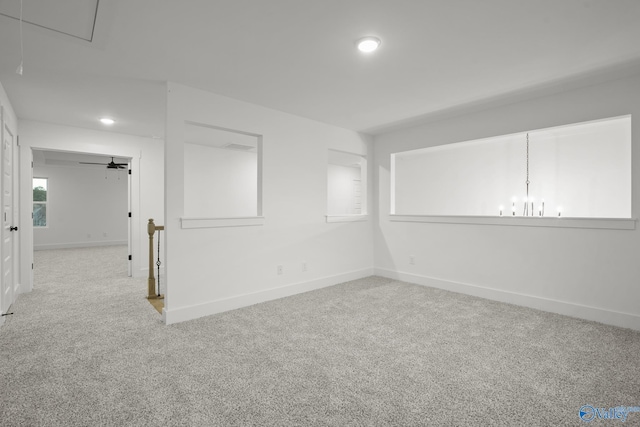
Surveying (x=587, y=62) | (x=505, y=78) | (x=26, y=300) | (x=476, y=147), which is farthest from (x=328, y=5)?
(x=26, y=300)

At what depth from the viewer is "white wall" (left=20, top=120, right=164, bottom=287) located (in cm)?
441

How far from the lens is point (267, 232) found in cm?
403

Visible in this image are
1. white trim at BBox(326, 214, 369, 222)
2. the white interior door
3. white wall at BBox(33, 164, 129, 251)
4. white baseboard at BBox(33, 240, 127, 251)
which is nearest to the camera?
the white interior door

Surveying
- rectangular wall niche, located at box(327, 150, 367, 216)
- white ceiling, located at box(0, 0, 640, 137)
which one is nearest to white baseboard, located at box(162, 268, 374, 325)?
white ceiling, located at box(0, 0, 640, 137)

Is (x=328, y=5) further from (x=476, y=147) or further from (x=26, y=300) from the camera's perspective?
(x=26, y=300)

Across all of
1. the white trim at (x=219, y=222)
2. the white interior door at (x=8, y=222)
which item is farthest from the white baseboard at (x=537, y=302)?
the white interior door at (x=8, y=222)

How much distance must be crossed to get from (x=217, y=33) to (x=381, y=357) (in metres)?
2.72

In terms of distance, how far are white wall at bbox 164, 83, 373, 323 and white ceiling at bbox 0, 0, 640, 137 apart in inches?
11.7

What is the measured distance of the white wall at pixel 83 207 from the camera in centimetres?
918

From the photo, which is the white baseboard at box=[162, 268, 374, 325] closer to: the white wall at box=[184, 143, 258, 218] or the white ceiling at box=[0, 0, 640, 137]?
the white ceiling at box=[0, 0, 640, 137]

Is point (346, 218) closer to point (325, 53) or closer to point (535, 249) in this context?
point (535, 249)

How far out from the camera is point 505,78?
10.1 feet

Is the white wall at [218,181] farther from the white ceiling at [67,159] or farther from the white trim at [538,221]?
the white trim at [538,221]

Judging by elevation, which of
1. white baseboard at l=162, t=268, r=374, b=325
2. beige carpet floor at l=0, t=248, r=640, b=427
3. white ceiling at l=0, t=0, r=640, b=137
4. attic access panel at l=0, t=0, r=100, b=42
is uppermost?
white ceiling at l=0, t=0, r=640, b=137
